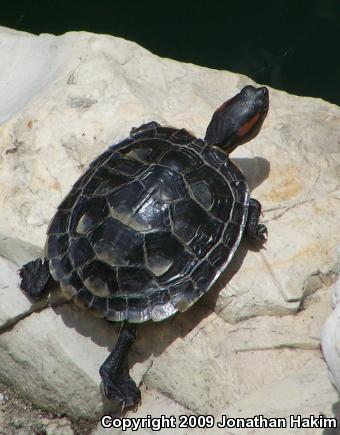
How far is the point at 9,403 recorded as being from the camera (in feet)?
13.4

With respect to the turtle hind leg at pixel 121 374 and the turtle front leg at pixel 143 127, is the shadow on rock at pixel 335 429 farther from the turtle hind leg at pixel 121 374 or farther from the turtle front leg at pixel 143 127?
the turtle front leg at pixel 143 127

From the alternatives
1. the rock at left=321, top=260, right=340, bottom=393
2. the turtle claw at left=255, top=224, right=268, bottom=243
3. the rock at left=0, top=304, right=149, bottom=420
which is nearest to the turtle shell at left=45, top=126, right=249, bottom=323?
the turtle claw at left=255, top=224, right=268, bottom=243

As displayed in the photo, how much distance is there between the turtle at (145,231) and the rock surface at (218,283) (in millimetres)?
153

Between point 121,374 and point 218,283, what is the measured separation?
743mm

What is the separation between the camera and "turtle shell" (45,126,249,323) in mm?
3773

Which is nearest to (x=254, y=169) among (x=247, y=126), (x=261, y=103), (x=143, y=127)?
(x=247, y=126)

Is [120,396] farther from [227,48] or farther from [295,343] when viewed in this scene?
[227,48]

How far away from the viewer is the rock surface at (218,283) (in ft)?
12.2

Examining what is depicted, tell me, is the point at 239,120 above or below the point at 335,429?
above

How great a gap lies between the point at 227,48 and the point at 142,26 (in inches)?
34.2

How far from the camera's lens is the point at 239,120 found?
4.21 meters

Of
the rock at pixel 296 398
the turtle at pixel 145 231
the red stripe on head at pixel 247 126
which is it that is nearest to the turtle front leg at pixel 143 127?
the turtle at pixel 145 231

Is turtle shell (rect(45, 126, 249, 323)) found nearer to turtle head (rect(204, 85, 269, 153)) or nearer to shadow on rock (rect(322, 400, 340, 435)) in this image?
turtle head (rect(204, 85, 269, 153))

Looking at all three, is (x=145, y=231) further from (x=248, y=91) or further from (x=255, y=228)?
(x=248, y=91)
